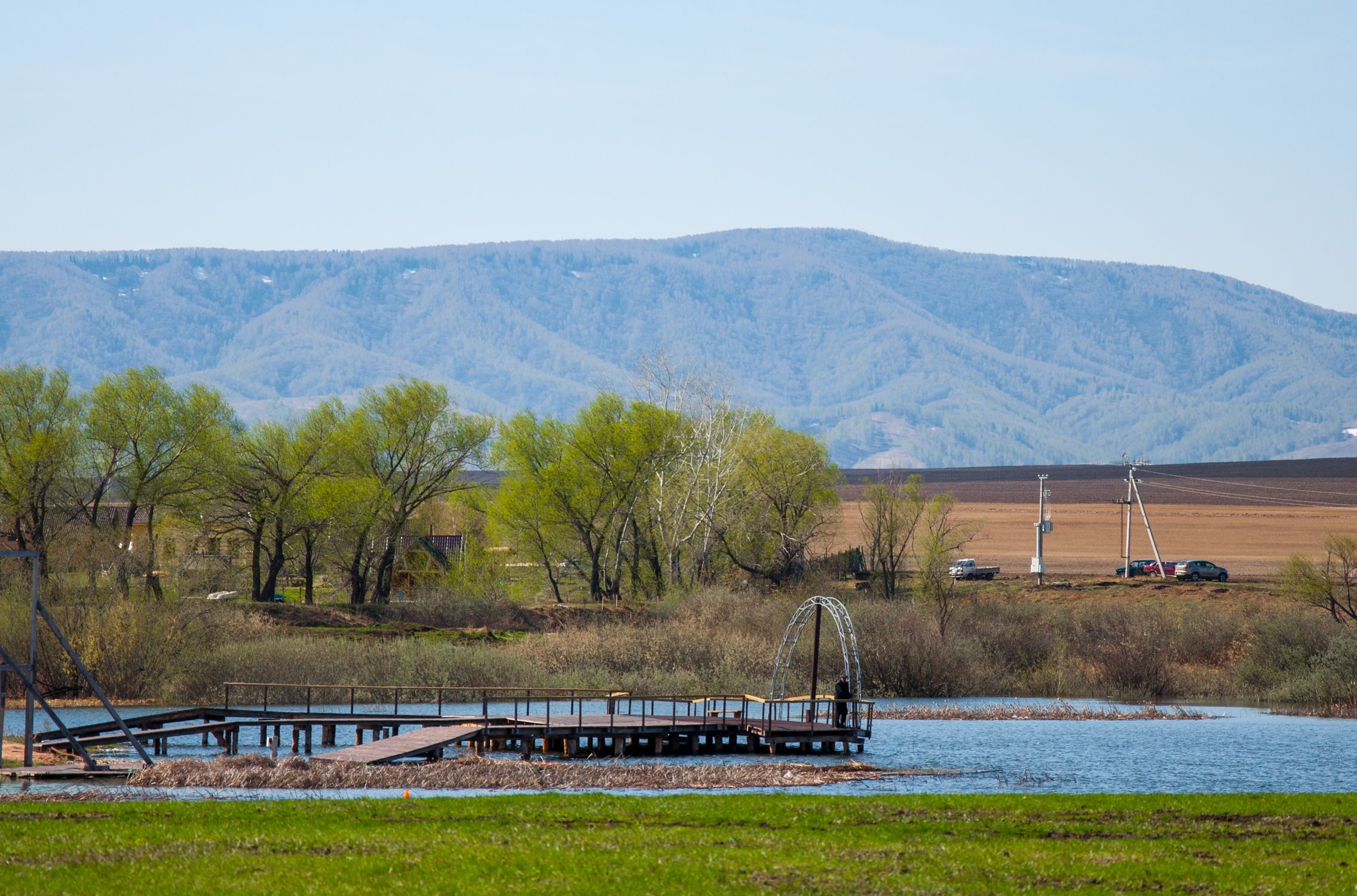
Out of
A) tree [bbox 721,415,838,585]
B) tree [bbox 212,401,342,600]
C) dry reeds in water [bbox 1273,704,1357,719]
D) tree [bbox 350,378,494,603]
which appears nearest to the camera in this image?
dry reeds in water [bbox 1273,704,1357,719]

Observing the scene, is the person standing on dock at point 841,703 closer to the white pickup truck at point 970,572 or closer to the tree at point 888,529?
the tree at point 888,529

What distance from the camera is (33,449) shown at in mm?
68000

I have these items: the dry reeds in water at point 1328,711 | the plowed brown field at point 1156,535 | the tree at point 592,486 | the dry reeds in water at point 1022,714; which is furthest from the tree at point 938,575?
the dry reeds in water at point 1328,711

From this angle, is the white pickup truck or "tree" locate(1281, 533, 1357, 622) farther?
the white pickup truck

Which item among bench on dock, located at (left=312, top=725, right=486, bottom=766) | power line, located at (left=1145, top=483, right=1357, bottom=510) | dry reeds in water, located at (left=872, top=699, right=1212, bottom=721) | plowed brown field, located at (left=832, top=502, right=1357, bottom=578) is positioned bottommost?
dry reeds in water, located at (left=872, top=699, right=1212, bottom=721)

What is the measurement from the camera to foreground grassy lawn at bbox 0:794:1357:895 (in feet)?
57.2

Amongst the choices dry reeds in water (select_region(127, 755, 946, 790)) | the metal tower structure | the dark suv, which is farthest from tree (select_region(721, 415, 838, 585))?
Answer: the metal tower structure

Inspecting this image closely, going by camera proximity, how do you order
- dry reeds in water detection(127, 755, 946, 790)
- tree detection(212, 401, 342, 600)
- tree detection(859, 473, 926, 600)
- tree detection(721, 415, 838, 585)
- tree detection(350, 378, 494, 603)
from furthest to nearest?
tree detection(721, 415, 838, 585), tree detection(350, 378, 494, 603), tree detection(859, 473, 926, 600), tree detection(212, 401, 342, 600), dry reeds in water detection(127, 755, 946, 790)

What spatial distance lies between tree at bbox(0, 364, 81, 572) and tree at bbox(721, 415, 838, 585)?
33.8 m

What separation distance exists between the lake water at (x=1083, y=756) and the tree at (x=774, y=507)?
2771 cm

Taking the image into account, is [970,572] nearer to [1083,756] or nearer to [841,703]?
[841,703]

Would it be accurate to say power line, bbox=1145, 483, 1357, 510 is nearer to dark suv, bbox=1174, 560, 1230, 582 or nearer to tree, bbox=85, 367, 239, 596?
dark suv, bbox=1174, 560, 1230, 582

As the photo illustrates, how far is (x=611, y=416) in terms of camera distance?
84.1 meters

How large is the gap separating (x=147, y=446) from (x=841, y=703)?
142 feet
